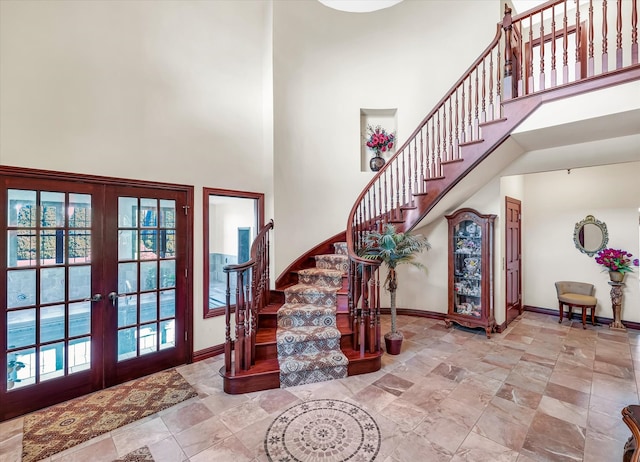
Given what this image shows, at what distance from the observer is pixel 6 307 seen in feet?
8.20

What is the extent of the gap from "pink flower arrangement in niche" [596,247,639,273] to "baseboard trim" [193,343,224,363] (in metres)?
6.13

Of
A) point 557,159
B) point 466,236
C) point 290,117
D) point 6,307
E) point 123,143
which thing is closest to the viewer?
point 6,307

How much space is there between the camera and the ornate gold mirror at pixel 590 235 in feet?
16.1

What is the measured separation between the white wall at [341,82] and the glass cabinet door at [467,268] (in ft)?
6.35

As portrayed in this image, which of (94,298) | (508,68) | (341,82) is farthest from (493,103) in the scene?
(94,298)

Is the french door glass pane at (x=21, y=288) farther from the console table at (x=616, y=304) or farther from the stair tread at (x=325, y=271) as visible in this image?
the console table at (x=616, y=304)

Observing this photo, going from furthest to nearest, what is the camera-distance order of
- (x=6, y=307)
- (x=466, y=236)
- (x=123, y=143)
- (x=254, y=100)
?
1. (x=466, y=236)
2. (x=254, y=100)
3. (x=123, y=143)
4. (x=6, y=307)

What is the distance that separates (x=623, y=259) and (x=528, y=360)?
2.76 m

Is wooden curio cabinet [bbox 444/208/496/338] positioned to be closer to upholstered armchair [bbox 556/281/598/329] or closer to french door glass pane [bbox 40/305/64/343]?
upholstered armchair [bbox 556/281/598/329]

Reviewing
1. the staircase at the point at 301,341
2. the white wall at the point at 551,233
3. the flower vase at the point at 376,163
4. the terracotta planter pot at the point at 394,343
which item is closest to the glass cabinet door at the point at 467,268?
the white wall at the point at 551,233

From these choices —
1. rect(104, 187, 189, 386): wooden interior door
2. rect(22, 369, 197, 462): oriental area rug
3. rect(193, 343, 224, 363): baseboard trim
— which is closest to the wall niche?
rect(104, 187, 189, 386): wooden interior door

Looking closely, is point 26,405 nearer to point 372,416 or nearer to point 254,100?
point 372,416

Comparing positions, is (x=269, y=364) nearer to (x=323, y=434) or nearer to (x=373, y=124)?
(x=323, y=434)

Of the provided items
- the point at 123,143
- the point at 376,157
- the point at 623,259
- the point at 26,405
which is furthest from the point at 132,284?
the point at 623,259
